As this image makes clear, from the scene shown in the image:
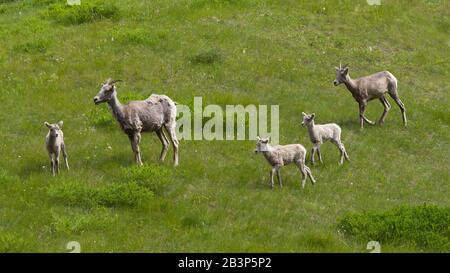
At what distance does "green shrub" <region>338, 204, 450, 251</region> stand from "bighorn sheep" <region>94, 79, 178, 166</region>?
630cm

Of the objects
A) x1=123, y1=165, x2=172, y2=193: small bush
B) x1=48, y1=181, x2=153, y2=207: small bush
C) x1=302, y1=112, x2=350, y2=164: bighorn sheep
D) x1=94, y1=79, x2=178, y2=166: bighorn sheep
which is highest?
x1=94, y1=79, x2=178, y2=166: bighorn sheep

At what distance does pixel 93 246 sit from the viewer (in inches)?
603

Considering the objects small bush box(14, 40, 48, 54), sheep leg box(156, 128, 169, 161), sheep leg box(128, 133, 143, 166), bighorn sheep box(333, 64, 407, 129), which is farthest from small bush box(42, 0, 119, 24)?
sheep leg box(128, 133, 143, 166)

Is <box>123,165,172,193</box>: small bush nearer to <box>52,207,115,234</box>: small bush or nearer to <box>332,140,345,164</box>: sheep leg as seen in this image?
<box>52,207,115,234</box>: small bush

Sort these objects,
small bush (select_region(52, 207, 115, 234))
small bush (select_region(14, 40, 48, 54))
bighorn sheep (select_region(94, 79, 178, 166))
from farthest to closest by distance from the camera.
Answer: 1. small bush (select_region(14, 40, 48, 54))
2. bighorn sheep (select_region(94, 79, 178, 166))
3. small bush (select_region(52, 207, 115, 234))

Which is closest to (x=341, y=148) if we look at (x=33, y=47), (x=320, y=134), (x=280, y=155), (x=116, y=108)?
(x=320, y=134)

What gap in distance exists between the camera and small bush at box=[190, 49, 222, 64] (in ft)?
96.0

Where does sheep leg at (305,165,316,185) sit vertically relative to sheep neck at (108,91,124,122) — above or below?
below

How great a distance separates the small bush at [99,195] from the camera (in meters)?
17.5

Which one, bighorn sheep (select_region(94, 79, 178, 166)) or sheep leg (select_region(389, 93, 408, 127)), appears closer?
bighorn sheep (select_region(94, 79, 178, 166))

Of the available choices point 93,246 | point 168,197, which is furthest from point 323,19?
point 93,246

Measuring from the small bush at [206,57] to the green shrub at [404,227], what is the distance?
13774mm

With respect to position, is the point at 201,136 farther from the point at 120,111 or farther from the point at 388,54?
the point at 388,54

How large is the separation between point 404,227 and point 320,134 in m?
5.74
